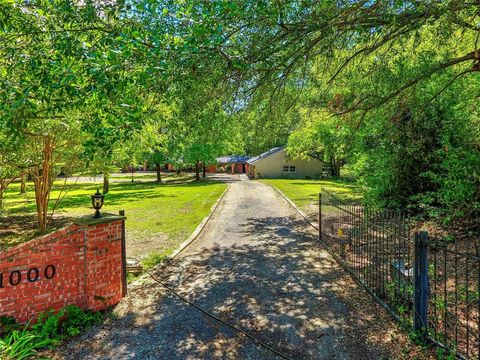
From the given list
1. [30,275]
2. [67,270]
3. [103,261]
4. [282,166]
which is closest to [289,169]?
[282,166]

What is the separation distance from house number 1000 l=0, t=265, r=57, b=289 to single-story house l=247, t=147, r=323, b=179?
43.7m

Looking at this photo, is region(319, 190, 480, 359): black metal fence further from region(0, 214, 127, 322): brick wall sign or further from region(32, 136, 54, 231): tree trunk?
region(32, 136, 54, 231): tree trunk

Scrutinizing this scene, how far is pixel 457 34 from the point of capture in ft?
29.8

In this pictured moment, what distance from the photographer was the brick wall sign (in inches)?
176

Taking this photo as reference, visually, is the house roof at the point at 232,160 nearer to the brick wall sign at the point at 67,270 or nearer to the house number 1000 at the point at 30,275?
the brick wall sign at the point at 67,270

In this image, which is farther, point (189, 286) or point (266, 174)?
point (266, 174)

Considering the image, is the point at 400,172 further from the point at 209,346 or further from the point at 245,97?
the point at 209,346

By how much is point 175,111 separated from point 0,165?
20.6ft

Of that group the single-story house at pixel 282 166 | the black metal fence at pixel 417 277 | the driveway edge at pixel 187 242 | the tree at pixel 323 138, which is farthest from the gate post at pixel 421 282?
the single-story house at pixel 282 166

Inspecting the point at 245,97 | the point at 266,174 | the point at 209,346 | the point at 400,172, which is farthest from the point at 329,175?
the point at 209,346

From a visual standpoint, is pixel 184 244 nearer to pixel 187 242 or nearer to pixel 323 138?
pixel 187 242

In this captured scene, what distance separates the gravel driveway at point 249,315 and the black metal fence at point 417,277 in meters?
0.37

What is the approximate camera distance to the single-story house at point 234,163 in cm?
6888

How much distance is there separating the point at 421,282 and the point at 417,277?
81 millimetres
